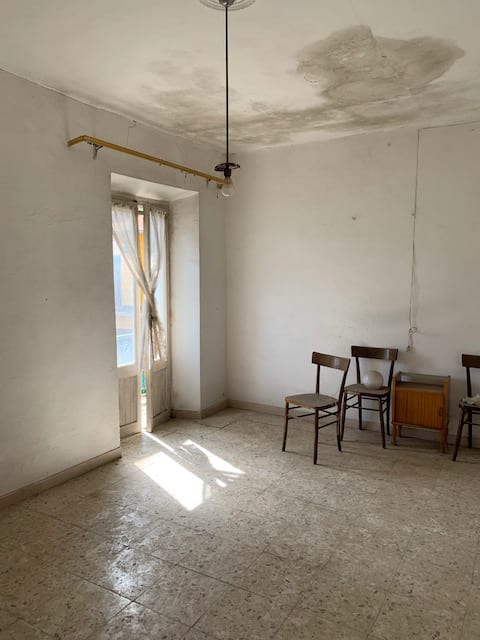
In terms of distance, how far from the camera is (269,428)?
473 centimetres

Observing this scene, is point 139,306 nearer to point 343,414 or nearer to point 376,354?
point 343,414

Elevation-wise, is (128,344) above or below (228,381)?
above

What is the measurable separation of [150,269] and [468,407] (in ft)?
10.1

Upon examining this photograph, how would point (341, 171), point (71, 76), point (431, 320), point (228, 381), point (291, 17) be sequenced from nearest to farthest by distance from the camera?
point (291, 17)
point (71, 76)
point (431, 320)
point (341, 171)
point (228, 381)

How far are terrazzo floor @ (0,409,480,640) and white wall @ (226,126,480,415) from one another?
3.79ft

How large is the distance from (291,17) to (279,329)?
10.4 feet

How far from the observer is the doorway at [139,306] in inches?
171

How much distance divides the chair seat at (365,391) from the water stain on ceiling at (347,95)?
2338 millimetres

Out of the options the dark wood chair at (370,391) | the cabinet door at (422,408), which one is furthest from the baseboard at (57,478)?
the cabinet door at (422,408)

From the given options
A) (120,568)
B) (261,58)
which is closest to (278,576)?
(120,568)

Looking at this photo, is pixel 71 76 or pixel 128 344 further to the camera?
pixel 128 344

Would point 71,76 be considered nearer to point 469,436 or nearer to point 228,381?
point 228,381

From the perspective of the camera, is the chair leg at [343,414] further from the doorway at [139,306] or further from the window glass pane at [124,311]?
the window glass pane at [124,311]

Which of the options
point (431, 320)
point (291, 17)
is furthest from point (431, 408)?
point (291, 17)
